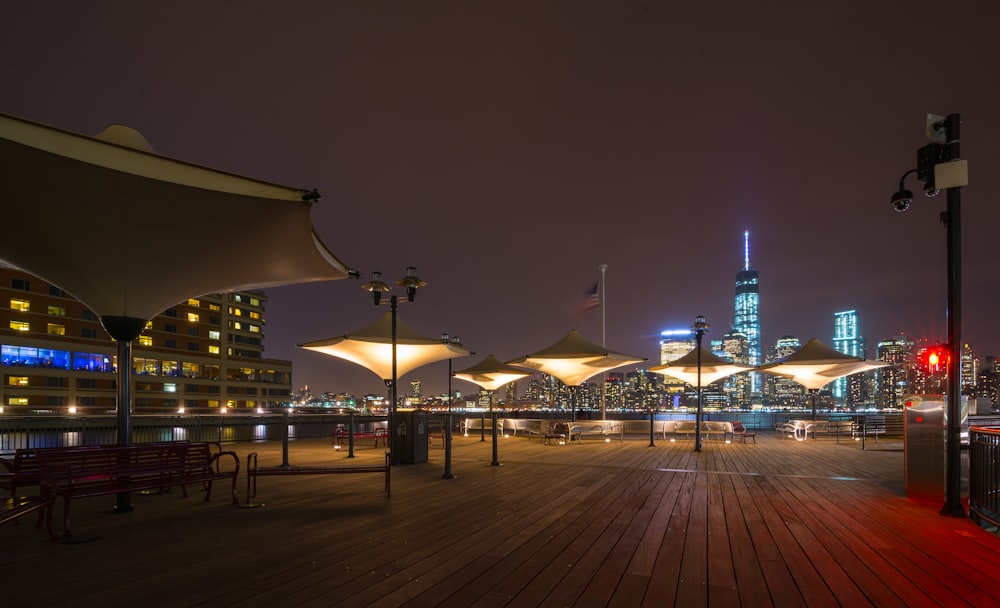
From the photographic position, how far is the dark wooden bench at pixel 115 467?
632 cm

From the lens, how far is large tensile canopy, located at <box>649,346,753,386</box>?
23.0 metres

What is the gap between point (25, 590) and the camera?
4211 millimetres

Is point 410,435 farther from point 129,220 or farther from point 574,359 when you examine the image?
point 574,359

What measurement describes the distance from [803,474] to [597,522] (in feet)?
22.1

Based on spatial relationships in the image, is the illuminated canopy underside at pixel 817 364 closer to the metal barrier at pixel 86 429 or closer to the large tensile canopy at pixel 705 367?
the large tensile canopy at pixel 705 367

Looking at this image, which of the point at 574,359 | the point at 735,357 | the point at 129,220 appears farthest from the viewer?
the point at 735,357

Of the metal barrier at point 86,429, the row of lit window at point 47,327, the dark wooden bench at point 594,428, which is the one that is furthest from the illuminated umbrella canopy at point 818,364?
the row of lit window at point 47,327

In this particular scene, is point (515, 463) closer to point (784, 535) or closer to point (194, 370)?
point (784, 535)

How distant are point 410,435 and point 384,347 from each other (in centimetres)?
471

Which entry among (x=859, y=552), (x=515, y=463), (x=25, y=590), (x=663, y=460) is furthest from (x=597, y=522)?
(x=663, y=460)

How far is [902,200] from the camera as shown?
8094 mm

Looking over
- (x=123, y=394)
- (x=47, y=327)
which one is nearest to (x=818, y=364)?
(x=123, y=394)

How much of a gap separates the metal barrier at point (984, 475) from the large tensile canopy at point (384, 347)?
39.6 feet

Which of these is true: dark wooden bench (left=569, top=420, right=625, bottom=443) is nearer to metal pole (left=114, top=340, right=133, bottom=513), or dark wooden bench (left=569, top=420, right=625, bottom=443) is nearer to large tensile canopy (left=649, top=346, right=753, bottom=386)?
large tensile canopy (left=649, top=346, right=753, bottom=386)
